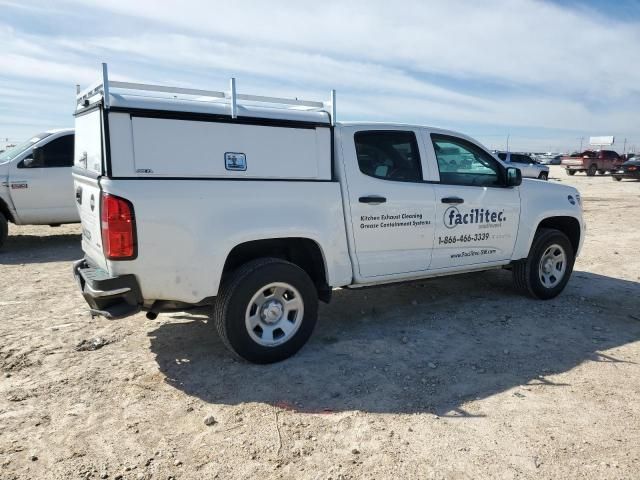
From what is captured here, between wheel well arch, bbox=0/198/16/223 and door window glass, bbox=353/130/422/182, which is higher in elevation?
door window glass, bbox=353/130/422/182

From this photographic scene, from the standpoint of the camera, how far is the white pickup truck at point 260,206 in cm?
350

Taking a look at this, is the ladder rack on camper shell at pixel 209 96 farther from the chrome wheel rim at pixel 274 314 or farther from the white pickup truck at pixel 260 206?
the chrome wheel rim at pixel 274 314

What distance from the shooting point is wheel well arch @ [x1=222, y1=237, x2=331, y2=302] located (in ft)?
13.5

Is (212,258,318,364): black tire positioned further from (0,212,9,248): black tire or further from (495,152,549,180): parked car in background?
(495,152,549,180): parked car in background

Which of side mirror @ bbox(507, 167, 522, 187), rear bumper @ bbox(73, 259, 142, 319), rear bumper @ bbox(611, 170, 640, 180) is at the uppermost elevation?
side mirror @ bbox(507, 167, 522, 187)

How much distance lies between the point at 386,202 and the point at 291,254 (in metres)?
0.96

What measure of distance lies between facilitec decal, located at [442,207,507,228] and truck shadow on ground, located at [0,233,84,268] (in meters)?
5.95

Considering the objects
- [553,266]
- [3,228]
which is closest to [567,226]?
[553,266]

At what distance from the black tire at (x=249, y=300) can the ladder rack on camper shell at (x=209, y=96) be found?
1.19m

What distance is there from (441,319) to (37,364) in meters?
3.69

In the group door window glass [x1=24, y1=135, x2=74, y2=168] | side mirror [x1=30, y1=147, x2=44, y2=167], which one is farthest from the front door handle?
side mirror [x1=30, y1=147, x2=44, y2=167]

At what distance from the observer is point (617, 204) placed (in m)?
16.5

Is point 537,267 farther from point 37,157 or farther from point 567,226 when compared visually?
point 37,157

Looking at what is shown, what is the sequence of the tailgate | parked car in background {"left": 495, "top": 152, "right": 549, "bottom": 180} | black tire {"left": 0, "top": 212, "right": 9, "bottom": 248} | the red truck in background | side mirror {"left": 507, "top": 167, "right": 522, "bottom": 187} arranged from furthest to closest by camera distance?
the red truck in background, parked car in background {"left": 495, "top": 152, "right": 549, "bottom": 180}, black tire {"left": 0, "top": 212, "right": 9, "bottom": 248}, side mirror {"left": 507, "top": 167, "right": 522, "bottom": 187}, the tailgate
